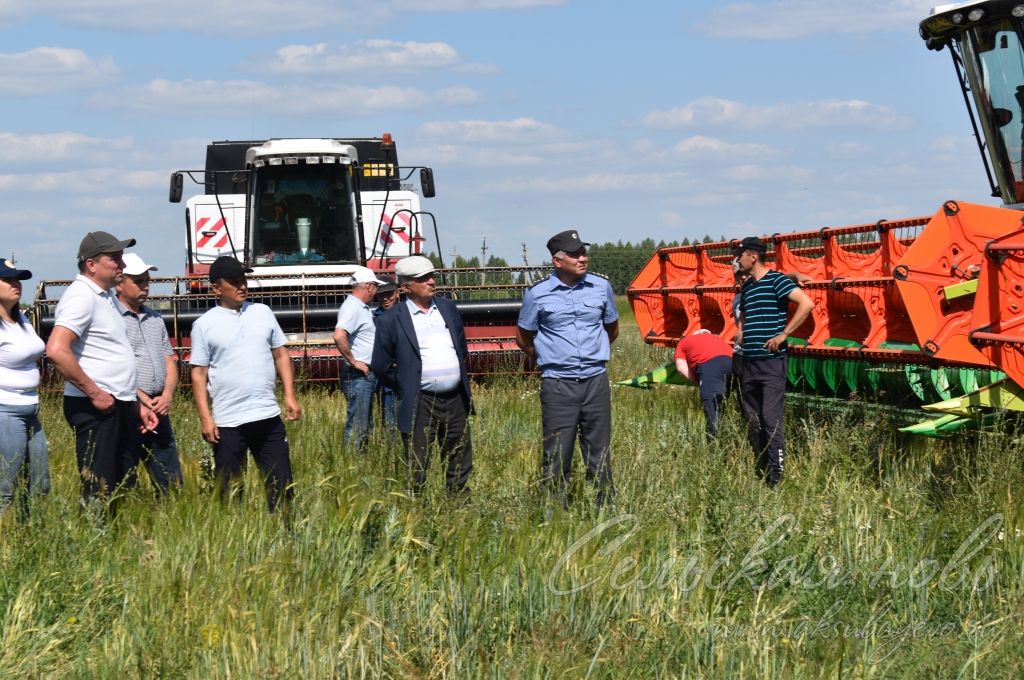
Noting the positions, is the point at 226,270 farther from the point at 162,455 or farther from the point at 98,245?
the point at 162,455

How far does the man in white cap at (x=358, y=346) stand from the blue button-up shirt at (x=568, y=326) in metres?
2.33

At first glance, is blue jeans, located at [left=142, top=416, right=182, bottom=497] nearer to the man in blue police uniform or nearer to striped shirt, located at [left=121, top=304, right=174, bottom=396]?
striped shirt, located at [left=121, top=304, right=174, bottom=396]

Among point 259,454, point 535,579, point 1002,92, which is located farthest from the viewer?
point 1002,92

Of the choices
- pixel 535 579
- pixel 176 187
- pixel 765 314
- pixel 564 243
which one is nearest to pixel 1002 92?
pixel 765 314

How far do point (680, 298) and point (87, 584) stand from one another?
840cm

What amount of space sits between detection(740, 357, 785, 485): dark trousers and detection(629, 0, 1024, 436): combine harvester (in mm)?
958

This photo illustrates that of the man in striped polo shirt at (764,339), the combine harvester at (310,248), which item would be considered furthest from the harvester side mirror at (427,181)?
the man in striped polo shirt at (764,339)

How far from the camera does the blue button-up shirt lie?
7.70 metres

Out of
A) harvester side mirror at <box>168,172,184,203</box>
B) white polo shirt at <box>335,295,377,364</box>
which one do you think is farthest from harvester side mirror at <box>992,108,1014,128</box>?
harvester side mirror at <box>168,172,184,203</box>

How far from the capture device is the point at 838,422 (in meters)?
7.86

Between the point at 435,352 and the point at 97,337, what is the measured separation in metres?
1.99

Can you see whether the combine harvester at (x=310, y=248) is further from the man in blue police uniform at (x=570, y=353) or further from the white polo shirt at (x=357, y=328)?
the man in blue police uniform at (x=570, y=353)

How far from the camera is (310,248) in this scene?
1661 cm

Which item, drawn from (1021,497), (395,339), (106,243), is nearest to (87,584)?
(106,243)
